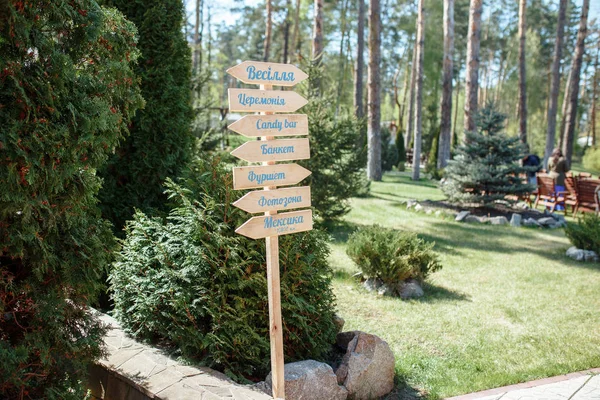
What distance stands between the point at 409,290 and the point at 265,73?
4.03m

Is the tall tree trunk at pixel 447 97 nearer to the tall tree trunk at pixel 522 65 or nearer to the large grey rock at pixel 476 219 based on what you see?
the tall tree trunk at pixel 522 65

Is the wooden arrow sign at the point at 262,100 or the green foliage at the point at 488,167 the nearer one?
the wooden arrow sign at the point at 262,100

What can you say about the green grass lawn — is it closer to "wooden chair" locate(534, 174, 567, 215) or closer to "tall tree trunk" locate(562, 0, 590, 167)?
"wooden chair" locate(534, 174, 567, 215)

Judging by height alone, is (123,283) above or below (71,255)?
below

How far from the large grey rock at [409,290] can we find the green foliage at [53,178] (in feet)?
13.6

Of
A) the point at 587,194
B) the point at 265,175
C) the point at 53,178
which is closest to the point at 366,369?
the point at 265,175

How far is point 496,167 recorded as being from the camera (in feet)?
40.9

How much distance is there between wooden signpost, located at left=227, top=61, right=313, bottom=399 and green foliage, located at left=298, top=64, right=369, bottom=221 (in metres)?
5.47

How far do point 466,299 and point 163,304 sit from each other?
412 centimetres

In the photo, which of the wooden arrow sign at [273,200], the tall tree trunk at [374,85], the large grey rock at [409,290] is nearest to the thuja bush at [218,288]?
the wooden arrow sign at [273,200]

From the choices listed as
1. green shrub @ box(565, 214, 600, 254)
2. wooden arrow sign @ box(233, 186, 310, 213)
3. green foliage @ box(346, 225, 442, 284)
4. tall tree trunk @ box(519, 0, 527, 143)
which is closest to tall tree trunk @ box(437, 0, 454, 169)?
tall tree trunk @ box(519, 0, 527, 143)

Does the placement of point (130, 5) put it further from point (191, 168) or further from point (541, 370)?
point (541, 370)

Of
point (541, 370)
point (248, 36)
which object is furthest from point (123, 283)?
point (248, 36)

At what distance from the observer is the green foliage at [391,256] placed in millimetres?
6527
